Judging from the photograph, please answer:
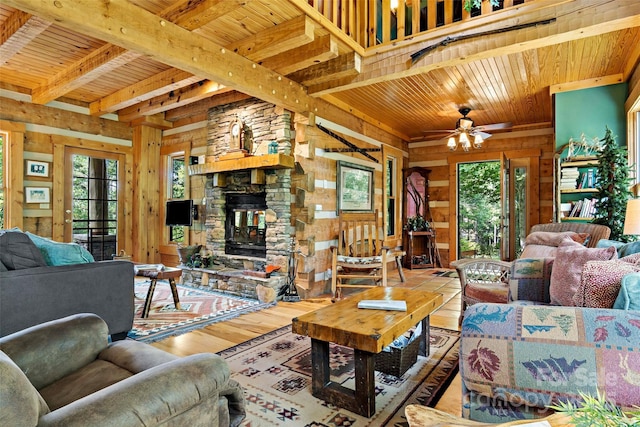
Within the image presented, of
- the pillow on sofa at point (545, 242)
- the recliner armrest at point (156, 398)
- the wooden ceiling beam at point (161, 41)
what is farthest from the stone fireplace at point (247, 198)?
the recliner armrest at point (156, 398)

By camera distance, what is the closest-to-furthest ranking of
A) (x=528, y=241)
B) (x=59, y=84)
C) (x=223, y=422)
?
(x=223, y=422), (x=528, y=241), (x=59, y=84)

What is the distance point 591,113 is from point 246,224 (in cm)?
471

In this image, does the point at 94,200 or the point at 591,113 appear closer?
the point at 591,113

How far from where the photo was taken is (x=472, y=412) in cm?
124

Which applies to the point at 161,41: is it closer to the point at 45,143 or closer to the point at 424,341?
the point at 424,341

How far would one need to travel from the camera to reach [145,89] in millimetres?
4902

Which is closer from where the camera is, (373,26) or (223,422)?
(223,422)

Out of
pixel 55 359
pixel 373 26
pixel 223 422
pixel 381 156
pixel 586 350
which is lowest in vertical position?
pixel 223 422

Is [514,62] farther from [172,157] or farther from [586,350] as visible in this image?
[172,157]

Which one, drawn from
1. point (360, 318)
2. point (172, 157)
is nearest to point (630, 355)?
point (360, 318)

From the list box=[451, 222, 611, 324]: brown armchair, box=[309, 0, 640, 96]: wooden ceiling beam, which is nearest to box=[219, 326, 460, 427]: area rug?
box=[451, 222, 611, 324]: brown armchair

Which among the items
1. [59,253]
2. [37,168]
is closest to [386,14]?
[59,253]

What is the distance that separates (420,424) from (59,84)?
585 cm

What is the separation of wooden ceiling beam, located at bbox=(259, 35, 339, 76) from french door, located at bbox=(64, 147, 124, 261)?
153 inches
